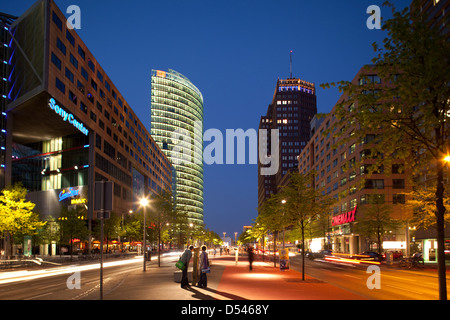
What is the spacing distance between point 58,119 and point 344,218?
6123 centimetres

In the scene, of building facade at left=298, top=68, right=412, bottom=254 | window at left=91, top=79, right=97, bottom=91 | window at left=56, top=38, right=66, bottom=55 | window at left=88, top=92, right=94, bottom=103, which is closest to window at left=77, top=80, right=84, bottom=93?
window at left=88, top=92, right=94, bottom=103

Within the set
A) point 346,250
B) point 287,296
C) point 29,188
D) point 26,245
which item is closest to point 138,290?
point 287,296

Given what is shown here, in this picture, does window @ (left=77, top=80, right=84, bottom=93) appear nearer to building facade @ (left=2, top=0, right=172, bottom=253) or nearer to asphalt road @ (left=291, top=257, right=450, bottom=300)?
building facade @ (left=2, top=0, right=172, bottom=253)

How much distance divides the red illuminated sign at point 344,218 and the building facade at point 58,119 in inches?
1969

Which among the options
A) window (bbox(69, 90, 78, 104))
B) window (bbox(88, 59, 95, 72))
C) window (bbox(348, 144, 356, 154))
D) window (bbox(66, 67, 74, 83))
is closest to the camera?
window (bbox(66, 67, 74, 83))

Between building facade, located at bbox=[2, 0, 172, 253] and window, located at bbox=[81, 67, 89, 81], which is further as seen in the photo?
window, located at bbox=[81, 67, 89, 81]

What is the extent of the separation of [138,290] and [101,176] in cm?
6789

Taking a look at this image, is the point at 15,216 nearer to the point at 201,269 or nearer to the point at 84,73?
the point at 84,73

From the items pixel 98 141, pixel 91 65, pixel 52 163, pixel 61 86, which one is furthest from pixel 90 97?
pixel 52 163

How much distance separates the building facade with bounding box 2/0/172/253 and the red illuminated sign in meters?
50.0

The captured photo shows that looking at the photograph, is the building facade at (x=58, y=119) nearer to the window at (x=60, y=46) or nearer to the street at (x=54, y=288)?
the window at (x=60, y=46)

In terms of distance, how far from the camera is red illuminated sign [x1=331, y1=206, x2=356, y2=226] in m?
84.3

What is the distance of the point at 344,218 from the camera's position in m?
90.9
